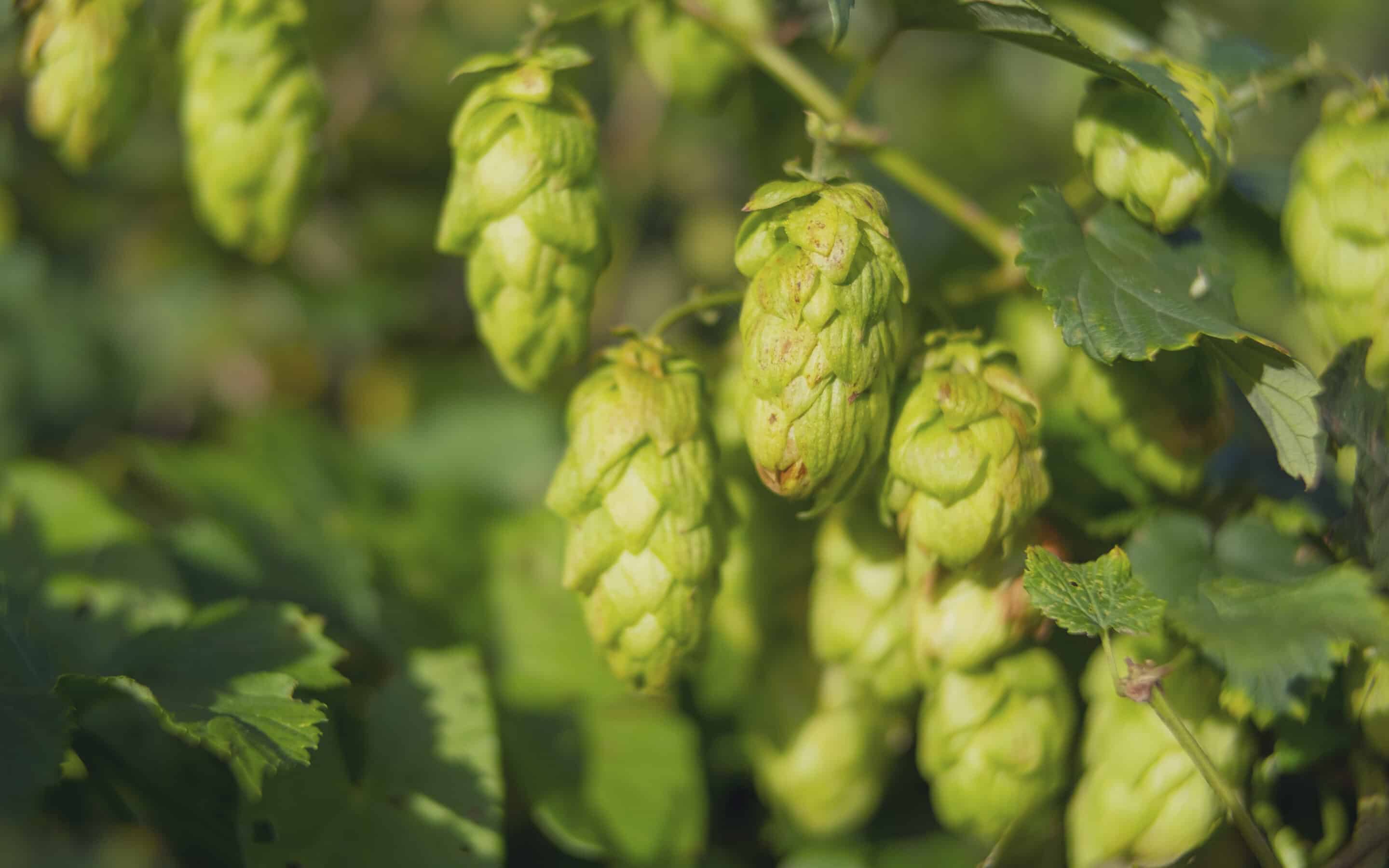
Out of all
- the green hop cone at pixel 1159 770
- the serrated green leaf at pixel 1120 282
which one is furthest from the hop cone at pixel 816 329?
the green hop cone at pixel 1159 770

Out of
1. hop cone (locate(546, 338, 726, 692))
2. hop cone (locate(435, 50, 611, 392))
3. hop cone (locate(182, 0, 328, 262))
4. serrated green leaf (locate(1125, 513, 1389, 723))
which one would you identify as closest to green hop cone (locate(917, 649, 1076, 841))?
serrated green leaf (locate(1125, 513, 1389, 723))

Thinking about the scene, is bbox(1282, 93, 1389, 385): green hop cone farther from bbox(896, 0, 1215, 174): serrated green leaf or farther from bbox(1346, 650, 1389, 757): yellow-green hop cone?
bbox(1346, 650, 1389, 757): yellow-green hop cone

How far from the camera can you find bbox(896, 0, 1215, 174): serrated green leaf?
893 mm

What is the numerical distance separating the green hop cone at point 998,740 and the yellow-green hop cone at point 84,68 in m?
1.08

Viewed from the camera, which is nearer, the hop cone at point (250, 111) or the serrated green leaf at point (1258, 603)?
the serrated green leaf at point (1258, 603)

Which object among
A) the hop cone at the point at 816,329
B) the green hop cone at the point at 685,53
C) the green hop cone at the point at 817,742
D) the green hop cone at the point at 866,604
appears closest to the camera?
the hop cone at the point at 816,329

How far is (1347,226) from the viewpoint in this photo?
100 cm

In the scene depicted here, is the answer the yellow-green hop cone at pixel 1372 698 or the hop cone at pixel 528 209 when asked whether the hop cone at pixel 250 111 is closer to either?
the hop cone at pixel 528 209

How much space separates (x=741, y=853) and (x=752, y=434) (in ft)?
2.43

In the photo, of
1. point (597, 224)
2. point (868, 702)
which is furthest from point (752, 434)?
point (868, 702)

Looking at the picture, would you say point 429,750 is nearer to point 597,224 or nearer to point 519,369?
point 519,369

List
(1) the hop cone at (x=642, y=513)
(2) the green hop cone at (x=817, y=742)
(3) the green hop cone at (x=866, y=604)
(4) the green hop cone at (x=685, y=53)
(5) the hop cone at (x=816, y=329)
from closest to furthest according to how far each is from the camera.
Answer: (5) the hop cone at (x=816, y=329), (1) the hop cone at (x=642, y=513), (3) the green hop cone at (x=866, y=604), (2) the green hop cone at (x=817, y=742), (4) the green hop cone at (x=685, y=53)

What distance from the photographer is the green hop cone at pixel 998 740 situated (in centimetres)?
103

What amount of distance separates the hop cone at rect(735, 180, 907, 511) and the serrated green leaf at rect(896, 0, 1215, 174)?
21 cm
